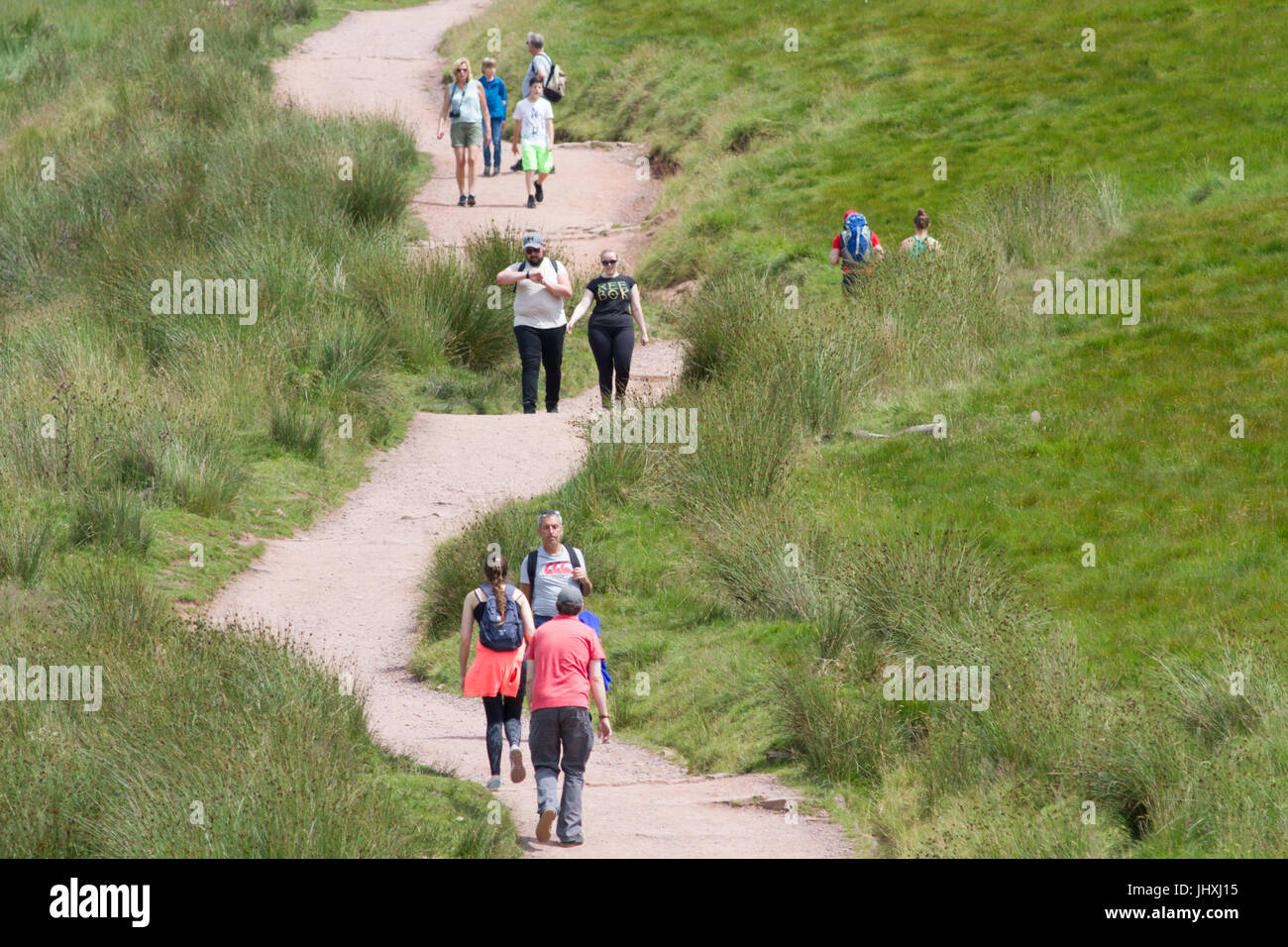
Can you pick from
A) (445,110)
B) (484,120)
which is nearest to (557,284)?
(445,110)

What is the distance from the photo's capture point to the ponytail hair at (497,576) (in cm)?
866

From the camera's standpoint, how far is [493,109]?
24125 millimetres

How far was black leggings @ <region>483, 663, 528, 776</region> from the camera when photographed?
345 inches

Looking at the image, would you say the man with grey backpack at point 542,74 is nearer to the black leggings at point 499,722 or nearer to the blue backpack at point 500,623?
the blue backpack at point 500,623

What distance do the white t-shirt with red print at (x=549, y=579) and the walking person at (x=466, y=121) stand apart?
13.9 metres

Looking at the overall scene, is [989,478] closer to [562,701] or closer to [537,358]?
[537,358]

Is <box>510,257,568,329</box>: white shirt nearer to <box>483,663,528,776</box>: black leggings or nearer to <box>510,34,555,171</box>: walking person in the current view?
<box>483,663,528,776</box>: black leggings

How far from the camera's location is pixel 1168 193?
63.9 feet

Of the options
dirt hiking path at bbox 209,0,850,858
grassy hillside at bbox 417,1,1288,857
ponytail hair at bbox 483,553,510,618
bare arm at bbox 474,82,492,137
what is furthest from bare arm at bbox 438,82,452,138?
ponytail hair at bbox 483,553,510,618

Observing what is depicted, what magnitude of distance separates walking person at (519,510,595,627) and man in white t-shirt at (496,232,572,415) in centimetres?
625

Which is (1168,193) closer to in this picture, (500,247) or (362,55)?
(500,247)

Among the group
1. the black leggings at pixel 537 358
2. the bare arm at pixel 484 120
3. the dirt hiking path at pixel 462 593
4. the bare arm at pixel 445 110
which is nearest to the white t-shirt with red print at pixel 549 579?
the dirt hiking path at pixel 462 593

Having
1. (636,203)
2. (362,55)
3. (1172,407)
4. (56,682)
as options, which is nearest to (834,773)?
(56,682)

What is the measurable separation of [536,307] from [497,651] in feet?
23.9
